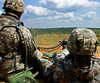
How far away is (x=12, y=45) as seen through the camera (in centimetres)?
329

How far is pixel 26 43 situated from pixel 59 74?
4.29 ft

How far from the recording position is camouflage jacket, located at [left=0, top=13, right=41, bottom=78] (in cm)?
324

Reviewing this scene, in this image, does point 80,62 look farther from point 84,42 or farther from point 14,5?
point 14,5

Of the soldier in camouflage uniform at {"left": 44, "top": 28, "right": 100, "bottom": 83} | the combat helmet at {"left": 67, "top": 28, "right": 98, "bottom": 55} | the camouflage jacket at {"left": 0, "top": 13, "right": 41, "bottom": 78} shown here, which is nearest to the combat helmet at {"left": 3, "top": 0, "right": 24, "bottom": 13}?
the camouflage jacket at {"left": 0, "top": 13, "right": 41, "bottom": 78}

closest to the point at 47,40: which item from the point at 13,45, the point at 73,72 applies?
the point at 13,45

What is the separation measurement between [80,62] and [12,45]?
1.84 m

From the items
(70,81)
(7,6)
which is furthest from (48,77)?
(7,6)

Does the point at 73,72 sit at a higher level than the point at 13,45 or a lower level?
lower

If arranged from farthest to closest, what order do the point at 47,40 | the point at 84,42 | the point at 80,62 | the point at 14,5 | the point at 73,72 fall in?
the point at 47,40, the point at 14,5, the point at 73,72, the point at 80,62, the point at 84,42

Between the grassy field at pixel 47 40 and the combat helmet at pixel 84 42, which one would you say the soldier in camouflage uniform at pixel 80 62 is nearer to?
the combat helmet at pixel 84 42

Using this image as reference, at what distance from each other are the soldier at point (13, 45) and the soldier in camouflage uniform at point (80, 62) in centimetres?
113

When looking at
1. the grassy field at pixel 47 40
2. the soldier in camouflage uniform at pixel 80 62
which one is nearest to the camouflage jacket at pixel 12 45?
the soldier in camouflage uniform at pixel 80 62

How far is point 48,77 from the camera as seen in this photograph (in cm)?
330

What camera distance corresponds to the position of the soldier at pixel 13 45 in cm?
324
